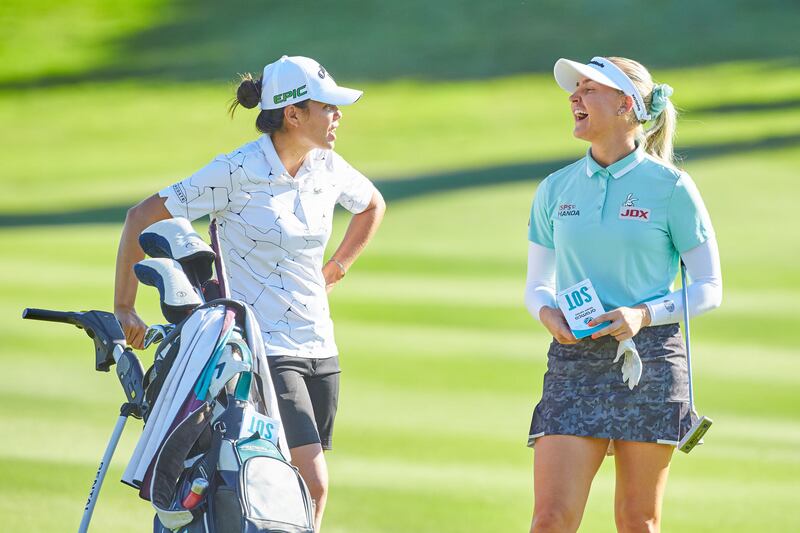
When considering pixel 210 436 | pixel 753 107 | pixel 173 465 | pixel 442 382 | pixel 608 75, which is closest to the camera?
pixel 173 465

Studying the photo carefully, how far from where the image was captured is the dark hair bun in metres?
4.13

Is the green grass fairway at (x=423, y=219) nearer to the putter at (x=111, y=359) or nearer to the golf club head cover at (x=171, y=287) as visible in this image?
the putter at (x=111, y=359)

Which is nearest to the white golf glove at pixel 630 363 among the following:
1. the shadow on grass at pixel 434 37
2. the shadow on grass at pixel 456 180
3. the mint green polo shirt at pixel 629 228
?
the mint green polo shirt at pixel 629 228

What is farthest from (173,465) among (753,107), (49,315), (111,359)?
(753,107)

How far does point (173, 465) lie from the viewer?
3.29 m

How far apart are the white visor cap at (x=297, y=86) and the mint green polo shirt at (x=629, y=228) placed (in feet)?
2.41

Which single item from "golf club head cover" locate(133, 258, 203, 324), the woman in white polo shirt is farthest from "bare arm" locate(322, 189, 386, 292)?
"golf club head cover" locate(133, 258, 203, 324)

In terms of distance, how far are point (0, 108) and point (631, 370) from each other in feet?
44.2

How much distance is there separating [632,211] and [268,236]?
99cm

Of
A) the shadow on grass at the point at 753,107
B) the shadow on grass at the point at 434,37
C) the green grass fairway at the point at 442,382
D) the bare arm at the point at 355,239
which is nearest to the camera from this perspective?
the bare arm at the point at 355,239

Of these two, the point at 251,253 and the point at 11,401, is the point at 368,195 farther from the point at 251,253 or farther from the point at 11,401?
the point at 11,401

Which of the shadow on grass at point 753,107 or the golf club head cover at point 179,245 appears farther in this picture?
the shadow on grass at point 753,107

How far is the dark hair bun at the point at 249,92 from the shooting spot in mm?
4133

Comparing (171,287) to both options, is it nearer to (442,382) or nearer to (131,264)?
(131,264)
